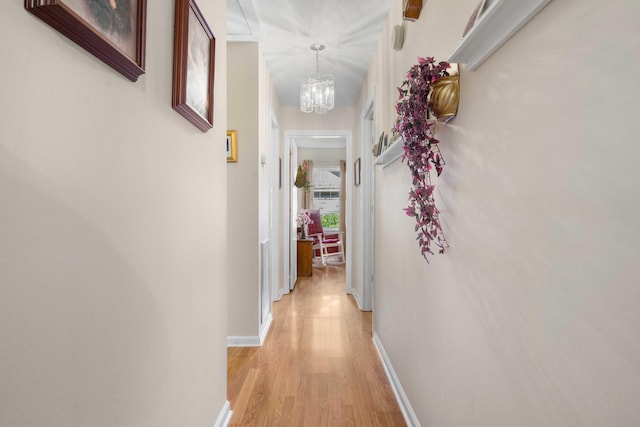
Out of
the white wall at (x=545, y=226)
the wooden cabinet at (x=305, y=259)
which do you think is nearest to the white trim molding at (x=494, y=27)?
the white wall at (x=545, y=226)

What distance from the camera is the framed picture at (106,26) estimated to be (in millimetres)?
594

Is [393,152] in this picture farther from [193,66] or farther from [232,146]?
[232,146]

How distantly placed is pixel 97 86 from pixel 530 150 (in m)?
0.93

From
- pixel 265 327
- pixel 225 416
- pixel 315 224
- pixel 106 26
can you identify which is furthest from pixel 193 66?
pixel 315 224

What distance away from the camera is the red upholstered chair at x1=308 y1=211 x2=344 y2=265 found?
716cm

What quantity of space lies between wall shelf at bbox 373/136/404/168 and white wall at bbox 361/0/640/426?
38 cm

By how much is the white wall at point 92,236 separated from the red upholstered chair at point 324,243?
228 inches

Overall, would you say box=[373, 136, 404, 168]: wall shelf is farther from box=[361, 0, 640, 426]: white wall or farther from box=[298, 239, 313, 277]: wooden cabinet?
box=[298, 239, 313, 277]: wooden cabinet

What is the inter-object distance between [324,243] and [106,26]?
6697mm

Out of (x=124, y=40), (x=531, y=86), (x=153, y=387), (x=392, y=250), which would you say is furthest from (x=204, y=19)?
(x=392, y=250)

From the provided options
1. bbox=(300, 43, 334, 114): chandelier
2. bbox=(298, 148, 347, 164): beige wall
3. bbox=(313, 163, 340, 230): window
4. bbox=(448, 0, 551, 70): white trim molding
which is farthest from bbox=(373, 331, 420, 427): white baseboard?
bbox=(313, 163, 340, 230): window

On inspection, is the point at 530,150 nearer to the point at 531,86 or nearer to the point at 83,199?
the point at 531,86

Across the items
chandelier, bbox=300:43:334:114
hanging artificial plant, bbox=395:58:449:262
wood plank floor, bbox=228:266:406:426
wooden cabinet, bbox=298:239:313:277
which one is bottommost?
wood plank floor, bbox=228:266:406:426

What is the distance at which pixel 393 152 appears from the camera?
201cm
